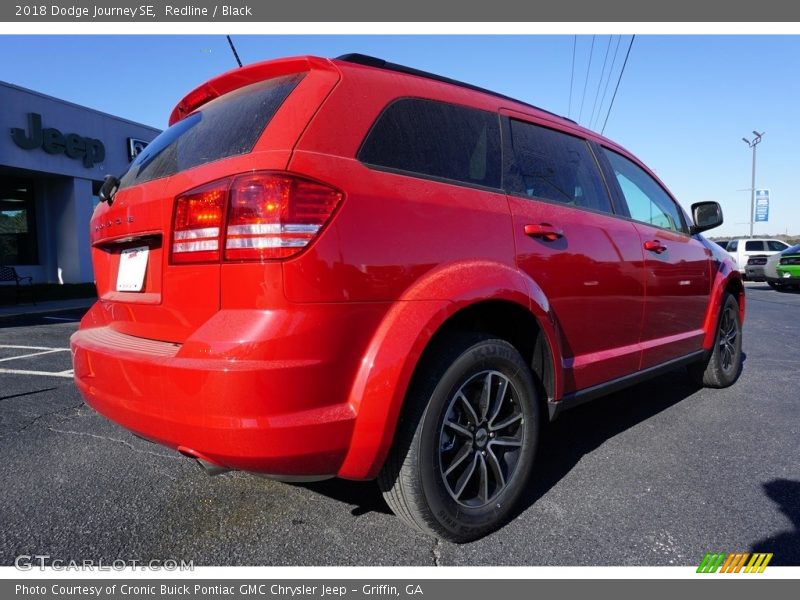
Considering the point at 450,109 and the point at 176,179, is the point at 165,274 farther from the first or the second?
the point at 450,109

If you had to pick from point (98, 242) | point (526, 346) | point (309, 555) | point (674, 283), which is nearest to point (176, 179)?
point (98, 242)

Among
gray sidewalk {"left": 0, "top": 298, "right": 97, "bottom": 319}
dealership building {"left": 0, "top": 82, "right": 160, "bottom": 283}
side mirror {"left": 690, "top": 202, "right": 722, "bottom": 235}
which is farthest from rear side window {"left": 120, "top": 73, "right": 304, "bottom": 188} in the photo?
dealership building {"left": 0, "top": 82, "right": 160, "bottom": 283}

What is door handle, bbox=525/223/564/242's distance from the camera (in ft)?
7.77

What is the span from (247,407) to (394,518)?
3.27ft

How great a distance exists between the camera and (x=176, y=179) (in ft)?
6.35

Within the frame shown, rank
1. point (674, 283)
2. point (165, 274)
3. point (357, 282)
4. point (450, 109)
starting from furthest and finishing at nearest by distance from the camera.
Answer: point (674, 283)
point (450, 109)
point (165, 274)
point (357, 282)

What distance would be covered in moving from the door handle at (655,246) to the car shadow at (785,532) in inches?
54.6

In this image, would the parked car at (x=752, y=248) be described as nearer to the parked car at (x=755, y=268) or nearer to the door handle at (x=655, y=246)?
the parked car at (x=755, y=268)

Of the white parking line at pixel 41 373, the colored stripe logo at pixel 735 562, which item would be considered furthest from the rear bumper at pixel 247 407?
the white parking line at pixel 41 373

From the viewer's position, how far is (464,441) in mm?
2119

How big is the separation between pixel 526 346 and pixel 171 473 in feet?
6.18

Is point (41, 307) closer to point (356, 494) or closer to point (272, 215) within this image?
point (356, 494)

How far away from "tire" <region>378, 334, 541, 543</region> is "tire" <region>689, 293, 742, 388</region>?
8.62 ft

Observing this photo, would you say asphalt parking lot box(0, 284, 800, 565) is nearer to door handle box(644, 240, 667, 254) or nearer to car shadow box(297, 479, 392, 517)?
car shadow box(297, 479, 392, 517)
